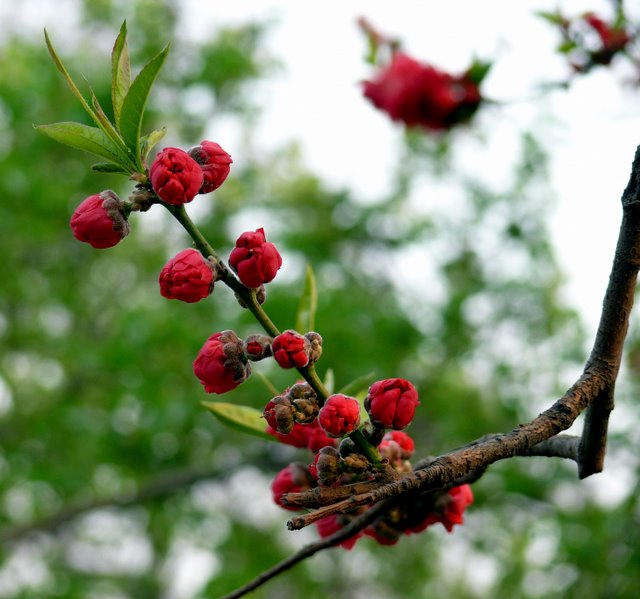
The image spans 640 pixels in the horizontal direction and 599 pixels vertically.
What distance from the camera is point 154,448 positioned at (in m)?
5.43

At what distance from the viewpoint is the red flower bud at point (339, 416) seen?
700 mm

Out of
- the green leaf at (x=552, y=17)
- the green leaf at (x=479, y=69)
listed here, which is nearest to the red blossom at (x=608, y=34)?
the green leaf at (x=552, y=17)

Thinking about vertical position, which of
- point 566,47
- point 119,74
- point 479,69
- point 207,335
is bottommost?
point 119,74

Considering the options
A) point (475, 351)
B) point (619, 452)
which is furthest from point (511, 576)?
point (475, 351)

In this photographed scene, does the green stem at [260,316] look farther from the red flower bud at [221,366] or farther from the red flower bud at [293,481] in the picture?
the red flower bud at [293,481]

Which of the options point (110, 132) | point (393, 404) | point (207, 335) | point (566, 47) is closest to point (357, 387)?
point (393, 404)

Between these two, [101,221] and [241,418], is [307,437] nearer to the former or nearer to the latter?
[241,418]

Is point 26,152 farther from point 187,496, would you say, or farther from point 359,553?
point 359,553

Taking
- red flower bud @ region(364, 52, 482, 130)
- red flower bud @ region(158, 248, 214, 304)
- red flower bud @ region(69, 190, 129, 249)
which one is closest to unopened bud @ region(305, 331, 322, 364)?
red flower bud @ region(158, 248, 214, 304)

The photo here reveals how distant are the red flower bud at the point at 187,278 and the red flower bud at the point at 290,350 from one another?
86mm

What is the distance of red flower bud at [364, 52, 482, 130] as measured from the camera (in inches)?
84.8

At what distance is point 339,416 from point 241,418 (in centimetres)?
27

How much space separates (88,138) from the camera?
2.41 ft

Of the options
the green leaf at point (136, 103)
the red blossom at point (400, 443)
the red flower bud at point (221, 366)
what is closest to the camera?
the green leaf at point (136, 103)
